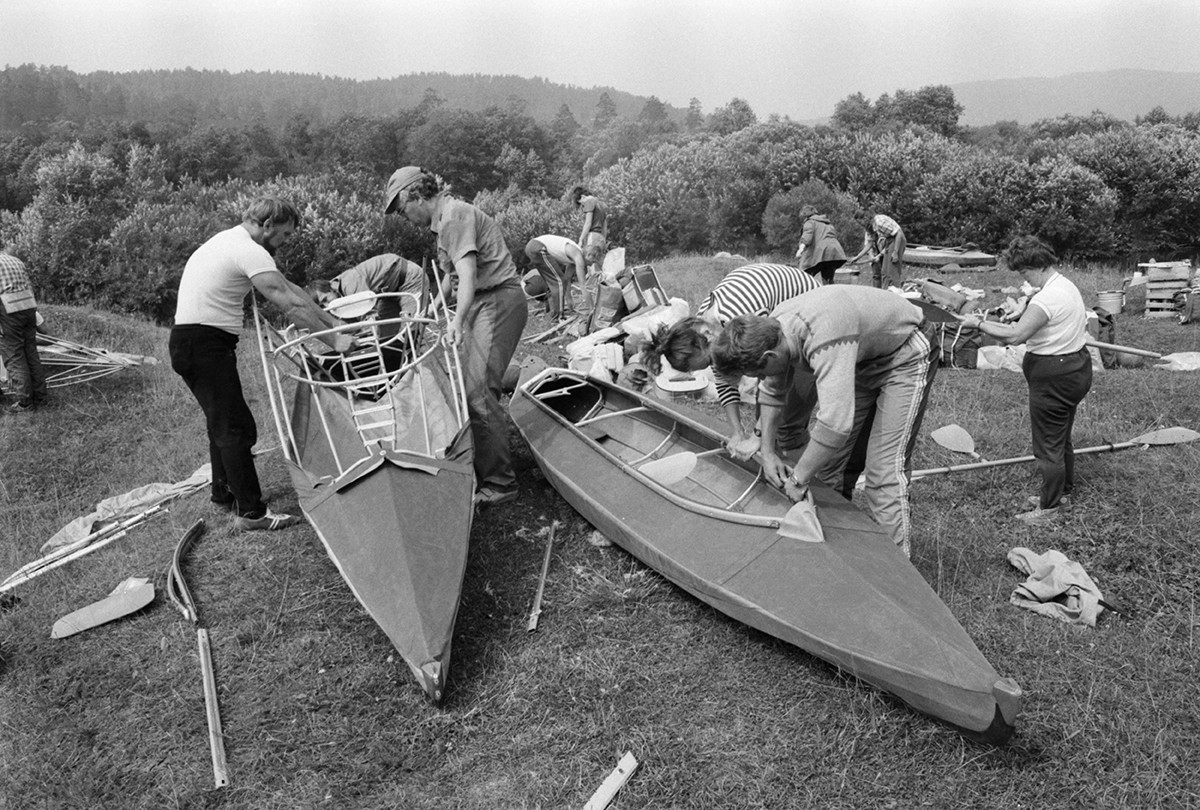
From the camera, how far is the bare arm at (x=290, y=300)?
4.82 metres

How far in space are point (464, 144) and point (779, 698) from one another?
45339mm

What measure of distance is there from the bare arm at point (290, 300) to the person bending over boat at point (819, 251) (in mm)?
7005

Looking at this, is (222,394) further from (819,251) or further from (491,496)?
(819,251)

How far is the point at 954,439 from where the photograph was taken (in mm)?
6461

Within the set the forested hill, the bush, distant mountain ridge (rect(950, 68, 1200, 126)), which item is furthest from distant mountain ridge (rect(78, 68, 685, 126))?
the bush

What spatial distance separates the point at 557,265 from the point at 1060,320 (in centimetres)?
875

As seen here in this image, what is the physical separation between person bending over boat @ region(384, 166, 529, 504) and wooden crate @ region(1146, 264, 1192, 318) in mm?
10219

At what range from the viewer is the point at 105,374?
10.1m

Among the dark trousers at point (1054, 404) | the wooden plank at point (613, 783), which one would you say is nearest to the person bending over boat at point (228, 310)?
the wooden plank at point (613, 783)

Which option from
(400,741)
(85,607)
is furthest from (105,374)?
(400,741)

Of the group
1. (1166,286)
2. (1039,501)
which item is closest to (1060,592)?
(1039,501)

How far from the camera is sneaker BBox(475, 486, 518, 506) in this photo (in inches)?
223

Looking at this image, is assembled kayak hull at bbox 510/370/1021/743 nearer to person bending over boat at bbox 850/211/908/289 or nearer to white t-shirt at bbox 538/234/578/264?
person bending over boat at bbox 850/211/908/289

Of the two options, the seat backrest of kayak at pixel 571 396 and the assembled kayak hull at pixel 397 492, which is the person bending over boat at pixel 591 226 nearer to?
the seat backrest of kayak at pixel 571 396
